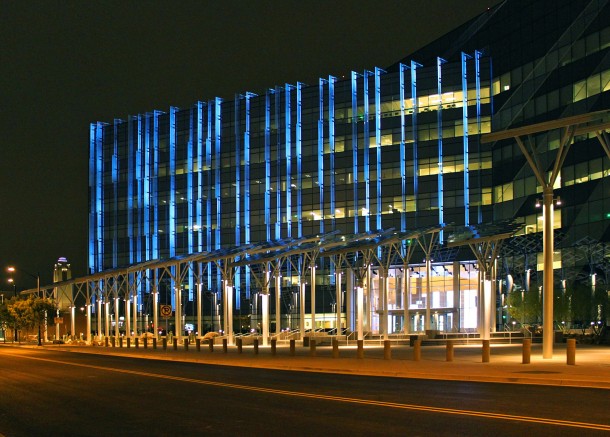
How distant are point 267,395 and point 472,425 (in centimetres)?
697

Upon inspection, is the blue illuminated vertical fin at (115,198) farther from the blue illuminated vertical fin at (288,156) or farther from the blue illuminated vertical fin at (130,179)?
the blue illuminated vertical fin at (288,156)

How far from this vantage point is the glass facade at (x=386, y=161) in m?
77.2

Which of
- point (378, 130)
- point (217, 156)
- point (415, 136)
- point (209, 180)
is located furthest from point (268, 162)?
point (415, 136)

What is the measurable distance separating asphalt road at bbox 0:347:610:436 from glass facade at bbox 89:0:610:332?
44.6 meters

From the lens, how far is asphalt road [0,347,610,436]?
13.5 meters

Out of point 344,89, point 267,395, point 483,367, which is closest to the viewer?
point 267,395

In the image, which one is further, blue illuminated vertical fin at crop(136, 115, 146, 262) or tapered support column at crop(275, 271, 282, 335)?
blue illuminated vertical fin at crop(136, 115, 146, 262)

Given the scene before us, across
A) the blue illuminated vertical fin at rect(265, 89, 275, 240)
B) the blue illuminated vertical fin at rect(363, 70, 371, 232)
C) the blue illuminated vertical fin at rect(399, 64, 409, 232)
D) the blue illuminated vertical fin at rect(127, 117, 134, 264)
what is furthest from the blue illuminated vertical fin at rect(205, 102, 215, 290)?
the blue illuminated vertical fin at rect(399, 64, 409, 232)

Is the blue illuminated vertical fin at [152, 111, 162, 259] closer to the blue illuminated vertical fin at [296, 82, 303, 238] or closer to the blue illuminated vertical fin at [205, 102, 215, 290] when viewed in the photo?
the blue illuminated vertical fin at [205, 102, 215, 290]

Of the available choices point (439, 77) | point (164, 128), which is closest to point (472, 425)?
point (439, 77)

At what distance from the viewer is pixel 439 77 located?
91.2 m

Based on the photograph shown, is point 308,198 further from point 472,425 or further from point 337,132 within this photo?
point 472,425

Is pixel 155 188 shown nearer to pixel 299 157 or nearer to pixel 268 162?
pixel 268 162

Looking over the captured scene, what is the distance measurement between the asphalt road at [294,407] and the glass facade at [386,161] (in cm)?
4456
